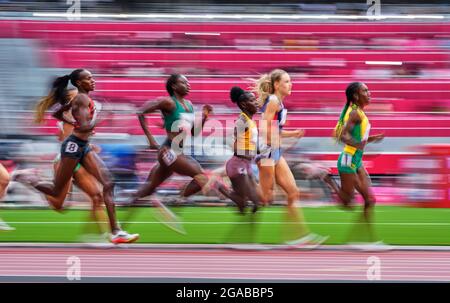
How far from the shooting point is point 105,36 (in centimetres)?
1920

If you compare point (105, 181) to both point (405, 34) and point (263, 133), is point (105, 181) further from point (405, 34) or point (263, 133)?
point (405, 34)

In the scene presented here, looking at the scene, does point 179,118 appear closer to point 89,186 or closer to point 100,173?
point 100,173

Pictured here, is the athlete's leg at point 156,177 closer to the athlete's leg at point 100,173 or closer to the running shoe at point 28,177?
the athlete's leg at point 100,173

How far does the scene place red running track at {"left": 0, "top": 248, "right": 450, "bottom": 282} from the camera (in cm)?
680

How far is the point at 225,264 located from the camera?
7.37 metres

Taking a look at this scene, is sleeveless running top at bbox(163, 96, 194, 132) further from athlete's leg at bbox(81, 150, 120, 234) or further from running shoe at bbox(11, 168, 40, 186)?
running shoe at bbox(11, 168, 40, 186)

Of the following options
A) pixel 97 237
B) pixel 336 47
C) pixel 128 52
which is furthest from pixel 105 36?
pixel 97 237

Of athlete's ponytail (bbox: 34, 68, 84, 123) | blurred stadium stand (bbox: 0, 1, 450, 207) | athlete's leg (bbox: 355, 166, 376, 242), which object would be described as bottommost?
athlete's leg (bbox: 355, 166, 376, 242)

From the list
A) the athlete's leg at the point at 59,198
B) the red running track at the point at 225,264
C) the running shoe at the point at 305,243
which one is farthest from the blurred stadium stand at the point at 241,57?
the red running track at the point at 225,264

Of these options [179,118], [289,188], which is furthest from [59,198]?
[289,188]

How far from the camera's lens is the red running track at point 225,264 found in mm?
6805

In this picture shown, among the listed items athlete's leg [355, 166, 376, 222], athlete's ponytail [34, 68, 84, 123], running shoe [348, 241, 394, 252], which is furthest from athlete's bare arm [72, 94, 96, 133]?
running shoe [348, 241, 394, 252]

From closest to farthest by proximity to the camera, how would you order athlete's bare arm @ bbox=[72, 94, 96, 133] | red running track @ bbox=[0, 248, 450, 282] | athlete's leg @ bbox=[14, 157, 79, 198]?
red running track @ bbox=[0, 248, 450, 282] → athlete's bare arm @ bbox=[72, 94, 96, 133] → athlete's leg @ bbox=[14, 157, 79, 198]

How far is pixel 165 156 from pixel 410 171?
21.6 feet
